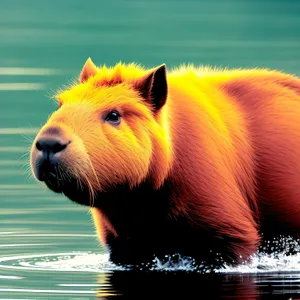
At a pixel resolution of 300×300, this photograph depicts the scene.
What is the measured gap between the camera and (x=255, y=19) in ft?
182

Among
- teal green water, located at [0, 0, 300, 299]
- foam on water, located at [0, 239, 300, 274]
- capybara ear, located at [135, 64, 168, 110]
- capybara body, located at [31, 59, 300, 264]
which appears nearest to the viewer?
capybara body, located at [31, 59, 300, 264]

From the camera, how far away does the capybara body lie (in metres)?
12.0

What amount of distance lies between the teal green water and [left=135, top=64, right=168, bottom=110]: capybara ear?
4.40ft

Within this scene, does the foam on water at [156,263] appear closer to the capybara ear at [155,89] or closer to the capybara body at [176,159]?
the capybara body at [176,159]

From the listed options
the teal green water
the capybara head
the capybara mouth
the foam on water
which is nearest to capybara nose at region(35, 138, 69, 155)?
the capybara head

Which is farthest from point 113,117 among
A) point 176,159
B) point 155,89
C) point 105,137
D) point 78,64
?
point 78,64

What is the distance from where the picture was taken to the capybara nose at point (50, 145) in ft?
38.5

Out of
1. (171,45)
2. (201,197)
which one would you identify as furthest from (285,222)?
(171,45)

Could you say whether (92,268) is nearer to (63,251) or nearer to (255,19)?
(63,251)

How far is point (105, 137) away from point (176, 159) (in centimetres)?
76

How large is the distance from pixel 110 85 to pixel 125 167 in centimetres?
81

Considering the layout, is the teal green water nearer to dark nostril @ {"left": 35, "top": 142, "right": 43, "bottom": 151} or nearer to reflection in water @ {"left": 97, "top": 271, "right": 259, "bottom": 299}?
reflection in water @ {"left": 97, "top": 271, "right": 259, "bottom": 299}

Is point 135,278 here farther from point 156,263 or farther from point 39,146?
point 39,146

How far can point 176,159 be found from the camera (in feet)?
41.4
